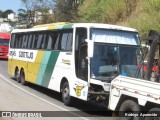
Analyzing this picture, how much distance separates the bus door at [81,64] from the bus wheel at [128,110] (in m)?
2.63

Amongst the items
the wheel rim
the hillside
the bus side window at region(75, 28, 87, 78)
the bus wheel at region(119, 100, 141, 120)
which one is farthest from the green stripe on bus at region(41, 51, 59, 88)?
the hillside

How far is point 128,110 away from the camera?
976 cm

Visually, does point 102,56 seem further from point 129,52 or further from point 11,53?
point 11,53

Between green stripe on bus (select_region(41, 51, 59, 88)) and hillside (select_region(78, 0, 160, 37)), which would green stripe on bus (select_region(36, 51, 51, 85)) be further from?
hillside (select_region(78, 0, 160, 37))

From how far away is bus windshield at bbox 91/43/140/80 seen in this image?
12516mm

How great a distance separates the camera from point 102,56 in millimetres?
12766

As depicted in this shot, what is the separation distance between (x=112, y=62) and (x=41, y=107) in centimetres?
276

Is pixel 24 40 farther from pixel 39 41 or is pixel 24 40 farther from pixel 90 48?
pixel 90 48

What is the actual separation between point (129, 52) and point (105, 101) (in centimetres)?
204

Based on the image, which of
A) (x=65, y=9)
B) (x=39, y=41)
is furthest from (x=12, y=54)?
(x=65, y=9)

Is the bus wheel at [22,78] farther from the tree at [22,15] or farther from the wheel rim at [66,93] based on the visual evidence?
the tree at [22,15]

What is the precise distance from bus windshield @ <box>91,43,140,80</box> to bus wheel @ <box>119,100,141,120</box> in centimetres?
241

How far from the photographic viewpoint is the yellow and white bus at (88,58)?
40.9 feet

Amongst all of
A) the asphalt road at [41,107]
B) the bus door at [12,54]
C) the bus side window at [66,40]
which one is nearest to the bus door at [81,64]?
the bus side window at [66,40]
